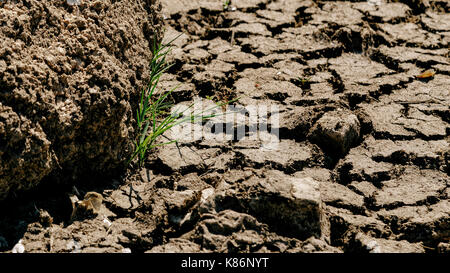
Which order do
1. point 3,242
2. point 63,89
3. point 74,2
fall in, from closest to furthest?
1. point 3,242
2. point 63,89
3. point 74,2

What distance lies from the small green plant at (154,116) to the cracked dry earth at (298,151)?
0.29 ft

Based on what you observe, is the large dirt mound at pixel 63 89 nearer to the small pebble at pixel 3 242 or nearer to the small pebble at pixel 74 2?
the small pebble at pixel 74 2

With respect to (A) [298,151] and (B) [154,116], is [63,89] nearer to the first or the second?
(B) [154,116]

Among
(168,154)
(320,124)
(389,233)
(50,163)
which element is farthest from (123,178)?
(389,233)

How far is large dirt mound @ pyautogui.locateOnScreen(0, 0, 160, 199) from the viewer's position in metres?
1.66

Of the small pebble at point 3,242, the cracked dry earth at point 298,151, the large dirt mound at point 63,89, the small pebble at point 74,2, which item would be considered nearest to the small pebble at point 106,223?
the cracked dry earth at point 298,151

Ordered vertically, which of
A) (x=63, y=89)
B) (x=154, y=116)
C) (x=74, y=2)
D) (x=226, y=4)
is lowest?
(x=154, y=116)

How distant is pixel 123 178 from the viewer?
2088mm

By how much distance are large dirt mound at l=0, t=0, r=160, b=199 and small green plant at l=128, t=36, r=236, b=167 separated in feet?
0.29

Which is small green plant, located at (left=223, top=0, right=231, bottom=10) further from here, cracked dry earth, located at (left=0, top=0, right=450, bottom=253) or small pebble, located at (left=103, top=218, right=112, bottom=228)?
small pebble, located at (left=103, top=218, right=112, bottom=228)

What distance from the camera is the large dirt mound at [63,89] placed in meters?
1.66

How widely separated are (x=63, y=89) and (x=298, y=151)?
1.12 m

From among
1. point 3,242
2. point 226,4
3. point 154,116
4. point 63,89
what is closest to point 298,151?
point 154,116

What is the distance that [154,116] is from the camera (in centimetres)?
225
